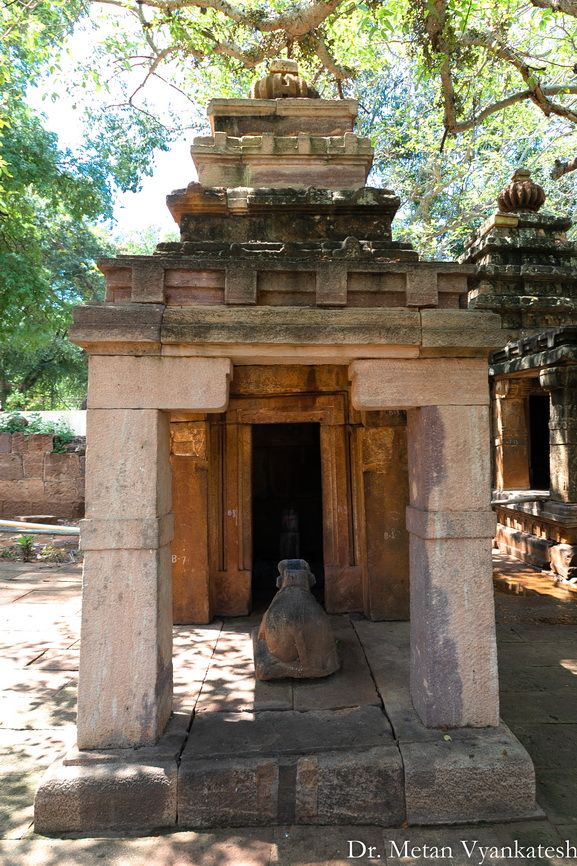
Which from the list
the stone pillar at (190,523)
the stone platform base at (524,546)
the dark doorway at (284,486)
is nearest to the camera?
the stone pillar at (190,523)

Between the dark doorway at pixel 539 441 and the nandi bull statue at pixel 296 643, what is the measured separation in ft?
29.9

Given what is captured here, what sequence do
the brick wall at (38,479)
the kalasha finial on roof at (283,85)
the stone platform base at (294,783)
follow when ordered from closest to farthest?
the stone platform base at (294,783) < the kalasha finial on roof at (283,85) < the brick wall at (38,479)

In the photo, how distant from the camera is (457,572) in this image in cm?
332

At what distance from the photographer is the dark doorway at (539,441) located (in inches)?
461

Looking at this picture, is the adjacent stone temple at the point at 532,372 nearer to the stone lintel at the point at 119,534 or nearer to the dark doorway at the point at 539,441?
the dark doorway at the point at 539,441

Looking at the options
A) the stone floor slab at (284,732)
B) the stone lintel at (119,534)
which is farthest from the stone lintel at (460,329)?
the stone floor slab at (284,732)

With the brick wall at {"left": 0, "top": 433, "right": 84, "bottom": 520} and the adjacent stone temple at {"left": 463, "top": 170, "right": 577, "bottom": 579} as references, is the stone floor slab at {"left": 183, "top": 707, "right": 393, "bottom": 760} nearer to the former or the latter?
the adjacent stone temple at {"left": 463, "top": 170, "right": 577, "bottom": 579}

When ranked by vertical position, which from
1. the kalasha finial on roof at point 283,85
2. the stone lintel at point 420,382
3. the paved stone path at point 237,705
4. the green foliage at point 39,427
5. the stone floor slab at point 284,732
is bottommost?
the paved stone path at point 237,705

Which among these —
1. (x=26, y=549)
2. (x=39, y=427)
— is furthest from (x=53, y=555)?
(x=39, y=427)

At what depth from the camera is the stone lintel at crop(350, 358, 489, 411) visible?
11.1 feet

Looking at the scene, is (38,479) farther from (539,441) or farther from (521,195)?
(521,195)

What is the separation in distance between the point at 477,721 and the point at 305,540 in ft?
19.6

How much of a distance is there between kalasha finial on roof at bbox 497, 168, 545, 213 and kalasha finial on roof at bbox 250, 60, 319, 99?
7028 millimetres

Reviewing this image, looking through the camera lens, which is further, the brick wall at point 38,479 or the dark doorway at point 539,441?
the brick wall at point 38,479
